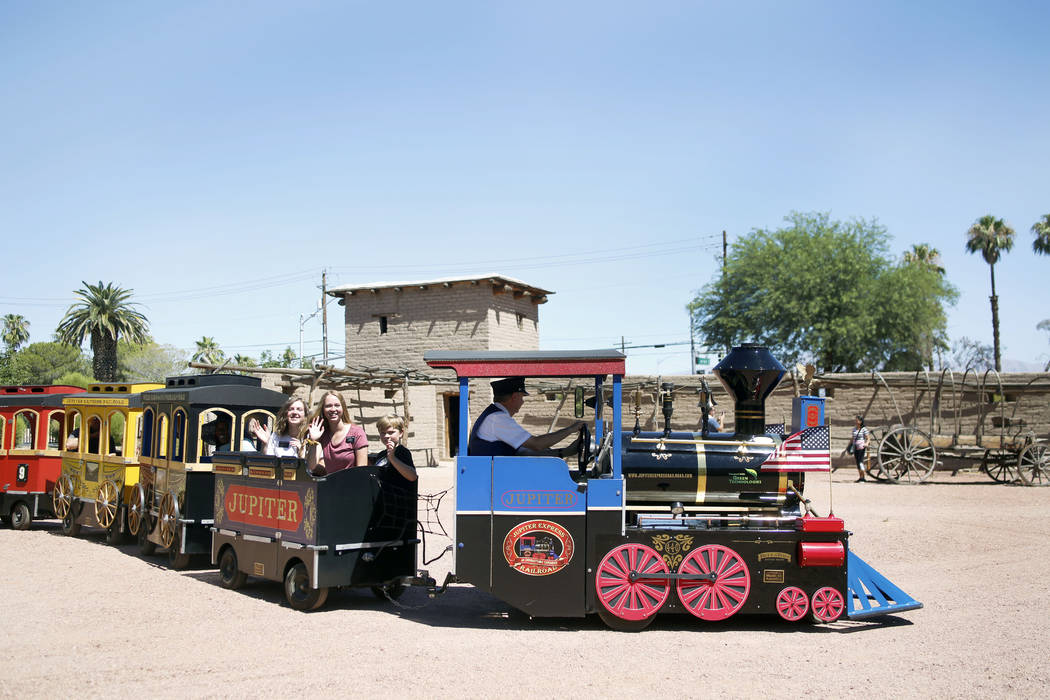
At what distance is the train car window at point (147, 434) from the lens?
9977 mm

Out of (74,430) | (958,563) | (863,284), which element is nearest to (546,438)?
(958,563)

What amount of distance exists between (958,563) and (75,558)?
32.0ft

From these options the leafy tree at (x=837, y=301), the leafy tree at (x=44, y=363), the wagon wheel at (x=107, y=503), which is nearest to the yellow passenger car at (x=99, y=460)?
the wagon wheel at (x=107, y=503)

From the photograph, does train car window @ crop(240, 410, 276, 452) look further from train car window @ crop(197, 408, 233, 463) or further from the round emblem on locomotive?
the round emblem on locomotive

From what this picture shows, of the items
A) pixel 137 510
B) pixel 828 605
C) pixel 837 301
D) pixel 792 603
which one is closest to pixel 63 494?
pixel 137 510

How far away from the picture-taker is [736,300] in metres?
33.8

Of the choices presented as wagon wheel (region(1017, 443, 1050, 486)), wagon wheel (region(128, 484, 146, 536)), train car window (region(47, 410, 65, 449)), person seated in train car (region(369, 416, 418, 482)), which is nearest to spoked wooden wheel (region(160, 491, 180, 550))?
wagon wheel (region(128, 484, 146, 536))

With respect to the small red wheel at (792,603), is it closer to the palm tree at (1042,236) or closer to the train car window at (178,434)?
the train car window at (178,434)

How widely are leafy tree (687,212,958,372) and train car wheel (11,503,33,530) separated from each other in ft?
83.6

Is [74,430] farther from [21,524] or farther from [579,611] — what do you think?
[579,611]

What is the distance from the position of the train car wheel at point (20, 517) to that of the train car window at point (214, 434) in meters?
4.90

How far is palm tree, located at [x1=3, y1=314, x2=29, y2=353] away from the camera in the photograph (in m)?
65.5

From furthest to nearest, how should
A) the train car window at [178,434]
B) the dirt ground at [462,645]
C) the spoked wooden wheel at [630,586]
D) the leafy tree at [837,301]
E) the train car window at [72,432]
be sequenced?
1. the leafy tree at [837,301]
2. the train car window at [72,432]
3. the train car window at [178,434]
4. the spoked wooden wheel at [630,586]
5. the dirt ground at [462,645]

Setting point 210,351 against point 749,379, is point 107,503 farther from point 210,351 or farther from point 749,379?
point 210,351
